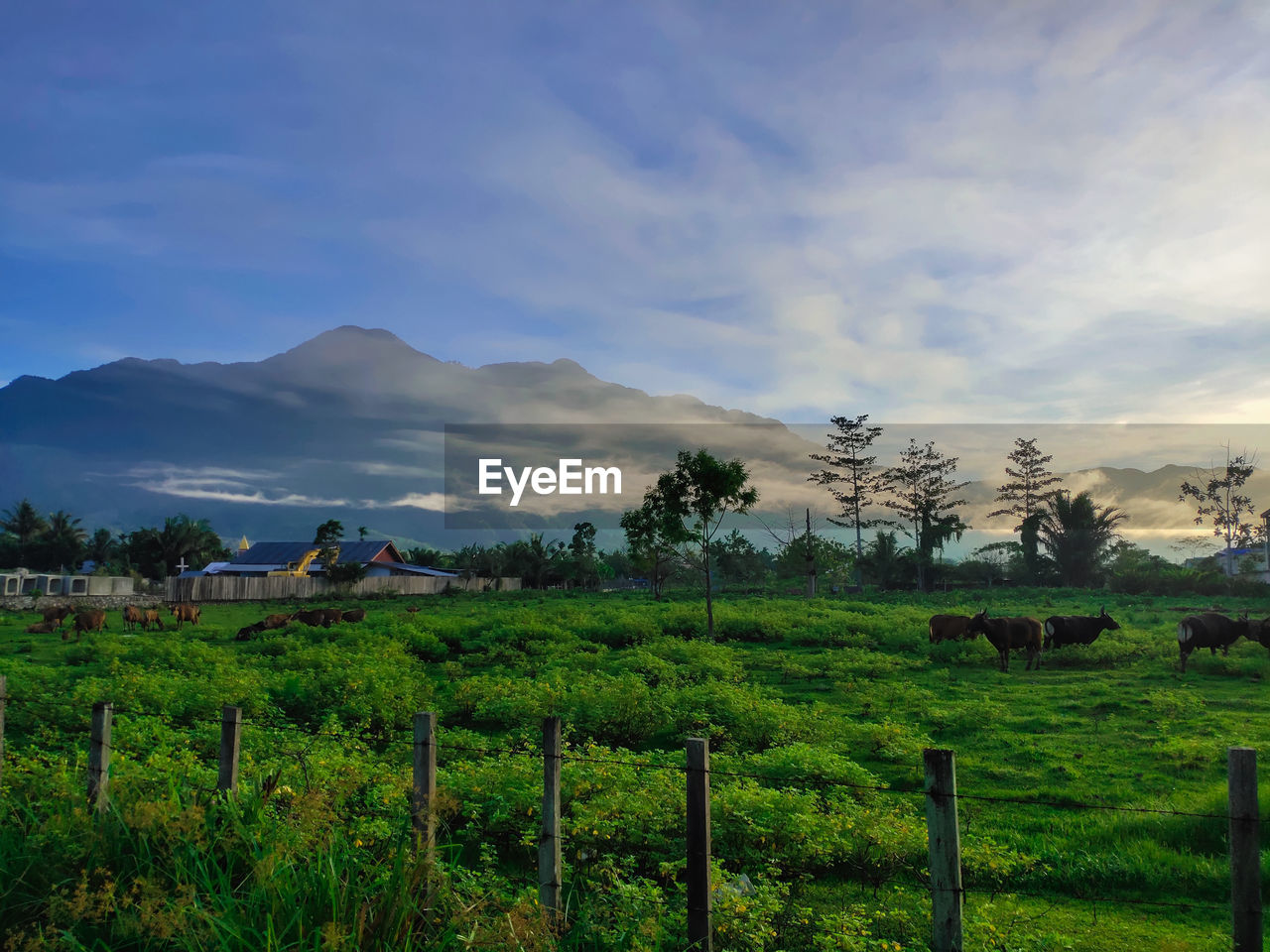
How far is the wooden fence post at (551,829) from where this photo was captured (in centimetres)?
534

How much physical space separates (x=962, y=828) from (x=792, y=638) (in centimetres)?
1849

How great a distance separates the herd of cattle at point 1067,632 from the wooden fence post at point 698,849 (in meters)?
19.1

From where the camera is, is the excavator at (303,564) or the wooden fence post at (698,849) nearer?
the wooden fence post at (698,849)

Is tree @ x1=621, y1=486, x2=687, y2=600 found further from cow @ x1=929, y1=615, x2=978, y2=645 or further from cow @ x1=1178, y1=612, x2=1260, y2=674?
cow @ x1=1178, y1=612, x2=1260, y2=674

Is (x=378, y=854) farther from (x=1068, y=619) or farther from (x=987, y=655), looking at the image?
(x=1068, y=619)

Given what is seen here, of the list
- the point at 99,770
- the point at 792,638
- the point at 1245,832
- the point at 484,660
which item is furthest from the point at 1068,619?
the point at 99,770

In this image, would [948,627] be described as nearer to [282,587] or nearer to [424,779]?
[424,779]

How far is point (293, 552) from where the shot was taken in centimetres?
8212

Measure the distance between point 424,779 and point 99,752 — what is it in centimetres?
320

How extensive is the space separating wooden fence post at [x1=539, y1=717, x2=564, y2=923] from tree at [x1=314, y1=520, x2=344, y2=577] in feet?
206

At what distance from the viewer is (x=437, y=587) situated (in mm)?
66938

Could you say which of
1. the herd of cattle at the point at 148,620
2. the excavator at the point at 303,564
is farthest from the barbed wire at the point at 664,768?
the excavator at the point at 303,564

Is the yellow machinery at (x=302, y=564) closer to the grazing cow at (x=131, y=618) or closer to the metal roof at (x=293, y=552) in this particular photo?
the metal roof at (x=293, y=552)

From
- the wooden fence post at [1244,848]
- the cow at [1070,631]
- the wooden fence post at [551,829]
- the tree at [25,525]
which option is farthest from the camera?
Result: the tree at [25,525]
